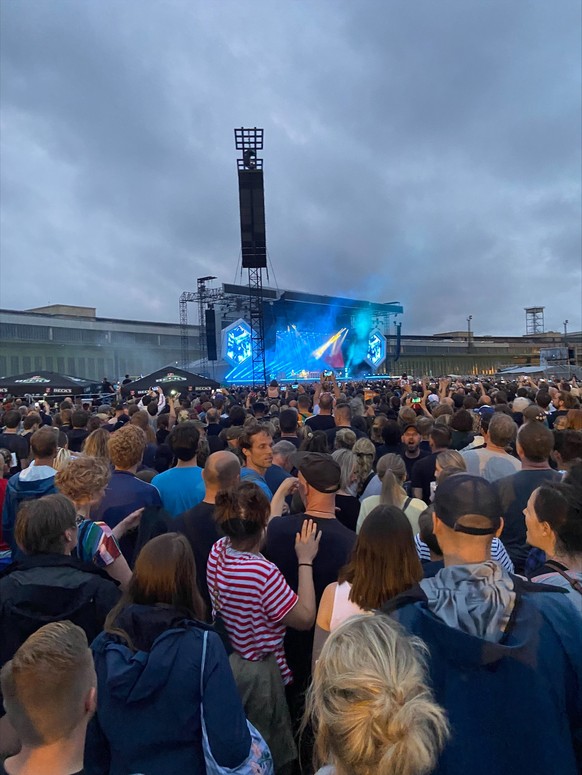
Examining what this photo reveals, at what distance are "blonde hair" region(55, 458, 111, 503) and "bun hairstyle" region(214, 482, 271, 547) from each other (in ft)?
3.13

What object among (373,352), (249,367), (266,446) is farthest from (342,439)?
(373,352)

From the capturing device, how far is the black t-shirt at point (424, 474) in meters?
4.83

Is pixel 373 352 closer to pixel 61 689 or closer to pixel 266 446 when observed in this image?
pixel 266 446

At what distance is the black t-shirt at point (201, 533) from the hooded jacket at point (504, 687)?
75.0 inches

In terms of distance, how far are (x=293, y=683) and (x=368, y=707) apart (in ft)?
5.84

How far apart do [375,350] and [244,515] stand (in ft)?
159

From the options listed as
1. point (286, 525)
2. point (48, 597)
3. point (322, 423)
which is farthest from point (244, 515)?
point (322, 423)

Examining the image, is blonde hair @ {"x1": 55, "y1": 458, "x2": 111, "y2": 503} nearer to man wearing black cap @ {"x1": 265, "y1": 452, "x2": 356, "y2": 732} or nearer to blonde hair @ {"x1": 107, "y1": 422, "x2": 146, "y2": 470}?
blonde hair @ {"x1": 107, "y1": 422, "x2": 146, "y2": 470}

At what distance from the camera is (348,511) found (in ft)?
12.3

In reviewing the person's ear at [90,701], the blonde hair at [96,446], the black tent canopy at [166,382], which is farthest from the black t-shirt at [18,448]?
the black tent canopy at [166,382]

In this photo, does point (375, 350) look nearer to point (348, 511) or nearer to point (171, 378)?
point (171, 378)

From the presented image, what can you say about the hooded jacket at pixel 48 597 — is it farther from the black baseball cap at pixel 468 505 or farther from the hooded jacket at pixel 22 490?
the hooded jacket at pixel 22 490

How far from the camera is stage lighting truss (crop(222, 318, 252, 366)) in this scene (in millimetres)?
34656

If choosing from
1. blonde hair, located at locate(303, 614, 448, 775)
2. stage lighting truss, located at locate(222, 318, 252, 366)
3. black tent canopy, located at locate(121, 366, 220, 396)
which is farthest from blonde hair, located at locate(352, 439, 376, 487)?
stage lighting truss, located at locate(222, 318, 252, 366)
